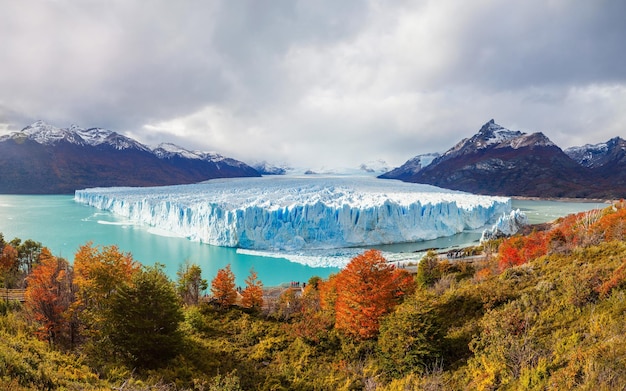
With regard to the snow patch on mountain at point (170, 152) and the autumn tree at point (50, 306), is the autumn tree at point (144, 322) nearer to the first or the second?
the autumn tree at point (50, 306)

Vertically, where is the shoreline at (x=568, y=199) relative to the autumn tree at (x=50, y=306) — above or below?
above

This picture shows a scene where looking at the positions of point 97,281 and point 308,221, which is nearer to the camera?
point 97,281

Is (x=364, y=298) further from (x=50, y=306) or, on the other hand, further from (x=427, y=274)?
(x=50, y=306)

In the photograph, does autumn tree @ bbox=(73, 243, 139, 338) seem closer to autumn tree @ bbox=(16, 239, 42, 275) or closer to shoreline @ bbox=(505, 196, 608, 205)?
autumn tree @ bbox=(16, 239, 42, 275)

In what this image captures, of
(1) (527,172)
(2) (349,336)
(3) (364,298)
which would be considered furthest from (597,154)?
(2) (349,336)

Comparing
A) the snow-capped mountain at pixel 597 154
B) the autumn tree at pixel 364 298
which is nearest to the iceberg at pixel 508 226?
the autumn tree at pixel 364 298

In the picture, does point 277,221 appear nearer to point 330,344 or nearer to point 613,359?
point 330,344

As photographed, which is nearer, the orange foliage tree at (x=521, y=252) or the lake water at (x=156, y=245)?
the orange foliage tree at (x=521, y=252)
